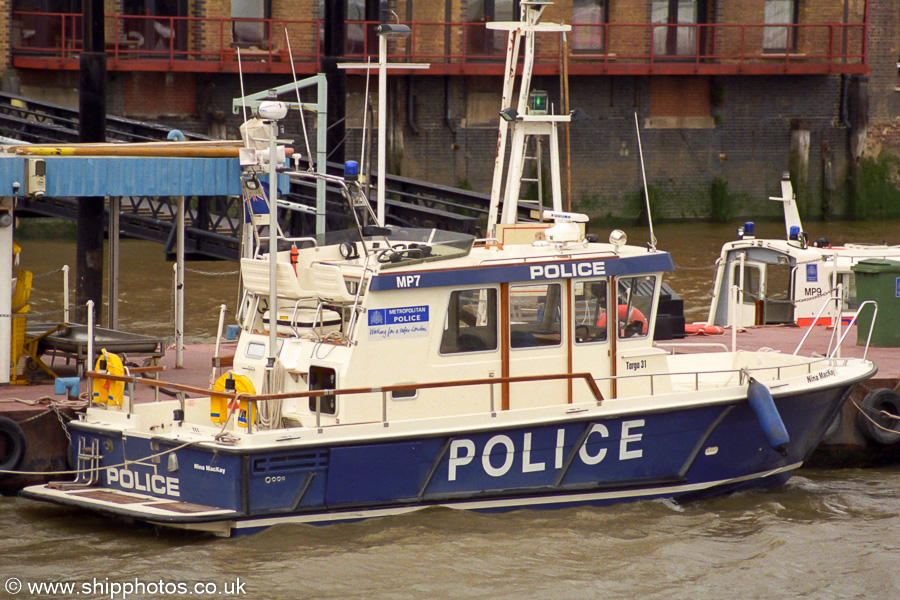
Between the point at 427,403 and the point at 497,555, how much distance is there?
4.45 ft

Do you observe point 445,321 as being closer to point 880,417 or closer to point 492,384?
point 492,384

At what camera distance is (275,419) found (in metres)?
9.88

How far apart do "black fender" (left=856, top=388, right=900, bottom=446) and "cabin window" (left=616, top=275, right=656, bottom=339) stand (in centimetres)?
323

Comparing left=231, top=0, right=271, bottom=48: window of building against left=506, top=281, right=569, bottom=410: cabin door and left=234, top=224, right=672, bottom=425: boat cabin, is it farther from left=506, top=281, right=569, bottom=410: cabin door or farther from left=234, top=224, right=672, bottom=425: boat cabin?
left=506, top=281, right=569, bottom=410: cabin door

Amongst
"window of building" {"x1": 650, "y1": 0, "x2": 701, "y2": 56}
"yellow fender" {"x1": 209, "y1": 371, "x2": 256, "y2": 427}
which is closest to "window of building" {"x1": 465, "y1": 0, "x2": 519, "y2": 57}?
"window of building" {"x1": 650, "y1": 0, "x2": 701, "y2": 56}

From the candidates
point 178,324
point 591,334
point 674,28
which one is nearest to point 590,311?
point 591,334

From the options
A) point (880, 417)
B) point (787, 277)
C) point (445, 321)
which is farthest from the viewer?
point (787, 277)

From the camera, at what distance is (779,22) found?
32.6 meters

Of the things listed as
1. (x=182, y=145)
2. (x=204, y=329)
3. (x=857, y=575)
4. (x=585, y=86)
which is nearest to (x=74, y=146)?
(x=182, y=145)

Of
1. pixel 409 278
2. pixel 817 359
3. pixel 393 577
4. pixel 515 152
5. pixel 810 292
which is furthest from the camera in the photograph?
pixel 810 292

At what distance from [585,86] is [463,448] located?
21.6 m

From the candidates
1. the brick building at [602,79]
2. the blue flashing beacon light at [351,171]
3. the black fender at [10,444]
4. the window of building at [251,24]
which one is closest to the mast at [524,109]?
the blue flashing beacon light at [351,171]

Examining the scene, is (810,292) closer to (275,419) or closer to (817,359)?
(817,359)

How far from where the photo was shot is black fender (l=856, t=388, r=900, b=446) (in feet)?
41.5
